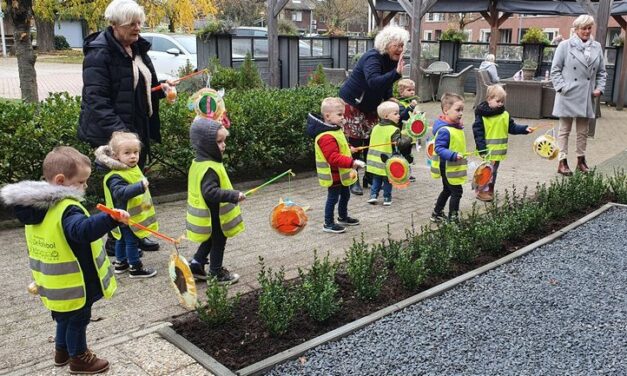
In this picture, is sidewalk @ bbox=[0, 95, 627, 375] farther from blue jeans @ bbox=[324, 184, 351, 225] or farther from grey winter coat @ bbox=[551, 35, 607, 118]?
grey winter coat @ bbox=[551, 35, 607, 118]

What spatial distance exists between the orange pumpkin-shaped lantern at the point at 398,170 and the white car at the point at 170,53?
10.8 meters

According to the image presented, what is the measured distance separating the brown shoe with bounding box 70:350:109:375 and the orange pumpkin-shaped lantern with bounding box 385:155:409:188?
3201mm

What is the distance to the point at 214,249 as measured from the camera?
427 centimetres

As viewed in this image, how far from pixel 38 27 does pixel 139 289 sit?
124 feet

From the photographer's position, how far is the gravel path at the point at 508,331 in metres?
3.23

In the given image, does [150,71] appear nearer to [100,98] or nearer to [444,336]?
[100,98]

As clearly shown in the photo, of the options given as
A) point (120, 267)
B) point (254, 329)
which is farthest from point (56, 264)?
point (120, 267)

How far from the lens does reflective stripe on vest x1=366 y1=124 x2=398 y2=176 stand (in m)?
6.14

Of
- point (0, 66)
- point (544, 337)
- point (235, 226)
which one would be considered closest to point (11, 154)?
point (235, 226)

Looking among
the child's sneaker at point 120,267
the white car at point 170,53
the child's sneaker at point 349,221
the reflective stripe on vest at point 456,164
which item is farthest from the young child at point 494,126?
the white car at point 170,53

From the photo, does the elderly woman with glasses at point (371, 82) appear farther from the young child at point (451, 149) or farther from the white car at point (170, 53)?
the white car at point (170, 53)

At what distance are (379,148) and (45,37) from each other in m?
37.0

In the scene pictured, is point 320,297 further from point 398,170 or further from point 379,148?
point 379,148

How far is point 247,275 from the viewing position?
4.55 meters
